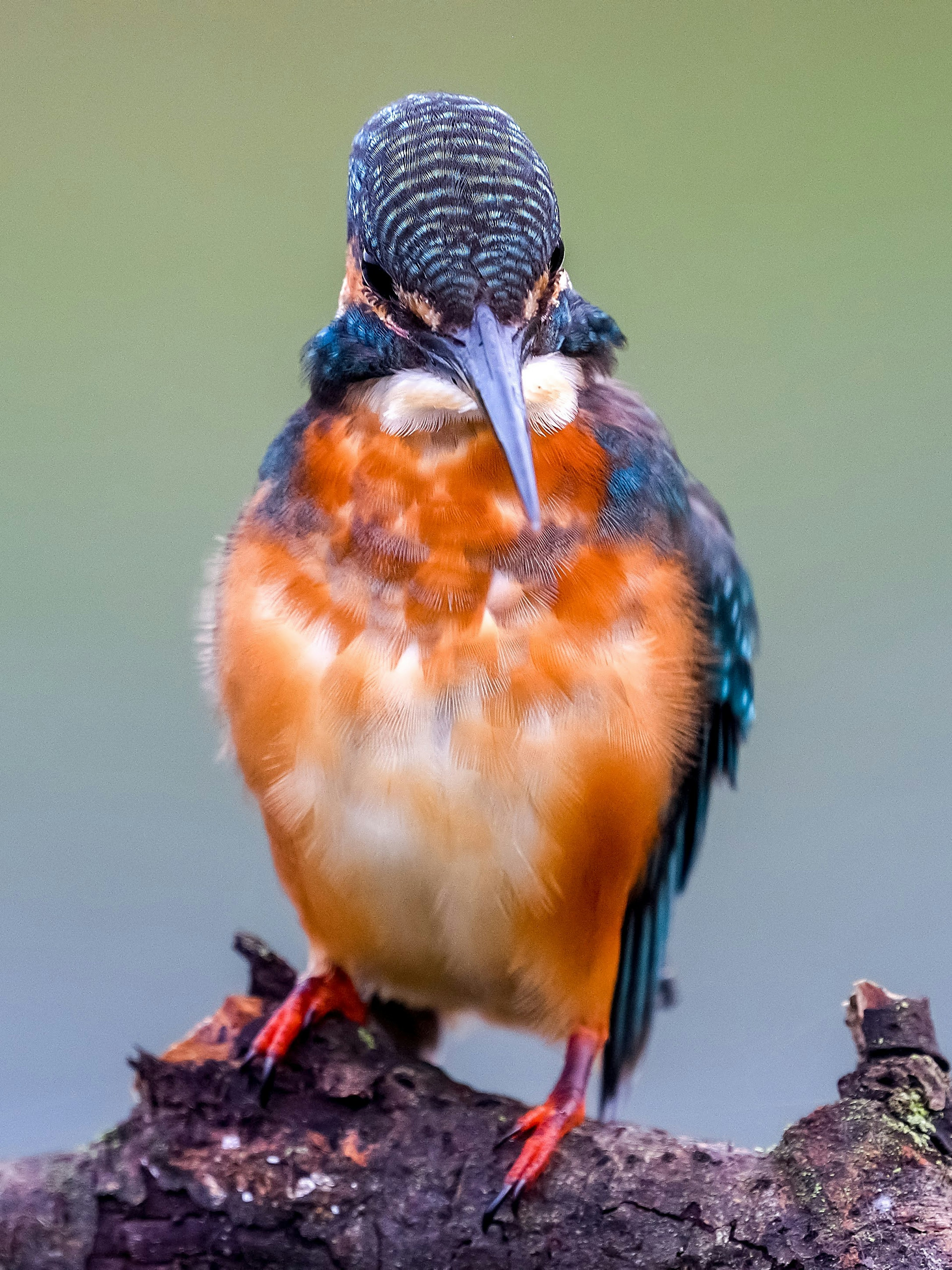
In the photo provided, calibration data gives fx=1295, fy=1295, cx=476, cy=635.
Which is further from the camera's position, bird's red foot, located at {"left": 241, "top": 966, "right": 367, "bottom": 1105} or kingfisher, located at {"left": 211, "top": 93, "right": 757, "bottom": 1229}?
bird's red foot, located at {"left": 241, "top": 966, "right": 367, "bottom": 1105}

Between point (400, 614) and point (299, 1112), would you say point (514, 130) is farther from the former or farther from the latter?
point (299, 1112)

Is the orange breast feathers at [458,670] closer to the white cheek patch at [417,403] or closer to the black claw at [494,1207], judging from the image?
the white cheek patch at [417,403]

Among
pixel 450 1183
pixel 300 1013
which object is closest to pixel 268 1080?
pixel 300 1013

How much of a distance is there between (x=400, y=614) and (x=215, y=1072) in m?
0.52

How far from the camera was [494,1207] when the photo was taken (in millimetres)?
1246

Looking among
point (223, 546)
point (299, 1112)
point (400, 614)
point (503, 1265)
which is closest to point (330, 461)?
point (400, 614)

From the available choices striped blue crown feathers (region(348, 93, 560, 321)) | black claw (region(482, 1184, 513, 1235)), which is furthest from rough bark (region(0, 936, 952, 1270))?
striped blue crown feathers (region(348, 93, 560, 321))

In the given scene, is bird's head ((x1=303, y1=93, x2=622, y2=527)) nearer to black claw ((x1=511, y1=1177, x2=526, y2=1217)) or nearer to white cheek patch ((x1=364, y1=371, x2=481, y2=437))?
white cheek patch ((x1=364, y1=371, x2=481, y2=437))

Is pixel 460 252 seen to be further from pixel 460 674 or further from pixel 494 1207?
pixel 494 1207

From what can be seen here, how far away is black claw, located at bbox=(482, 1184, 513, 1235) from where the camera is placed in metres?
1.24

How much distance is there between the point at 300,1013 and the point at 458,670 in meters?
0.47

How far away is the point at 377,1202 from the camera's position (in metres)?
1.26

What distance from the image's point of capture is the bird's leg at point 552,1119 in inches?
Result: 49.5

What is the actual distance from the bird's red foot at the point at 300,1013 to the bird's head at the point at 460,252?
0.63m
